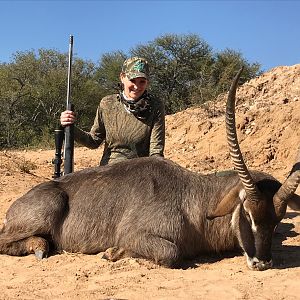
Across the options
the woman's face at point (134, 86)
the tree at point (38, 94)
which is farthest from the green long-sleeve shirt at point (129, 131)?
the tree at point (38, 94)

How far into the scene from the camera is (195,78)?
29.3 meters

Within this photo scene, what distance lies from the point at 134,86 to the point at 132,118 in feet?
1.41

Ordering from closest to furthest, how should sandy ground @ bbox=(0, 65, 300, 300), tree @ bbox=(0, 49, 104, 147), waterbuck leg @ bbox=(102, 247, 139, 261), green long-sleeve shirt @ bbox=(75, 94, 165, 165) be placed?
1. sandy ground @ bbox=(0, 65, 300, 300)
2. waterbuck leg @ bbox=(102, 247, 139, 261)
3. green long-sleeve shirt @ bbox=(75, 94, 165, 165)
4. tree @ bbox=(0, 49, 104, 147)

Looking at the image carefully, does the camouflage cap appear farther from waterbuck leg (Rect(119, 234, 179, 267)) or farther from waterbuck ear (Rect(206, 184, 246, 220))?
waterbuck leg (Rect(119, 234, 179, 267))

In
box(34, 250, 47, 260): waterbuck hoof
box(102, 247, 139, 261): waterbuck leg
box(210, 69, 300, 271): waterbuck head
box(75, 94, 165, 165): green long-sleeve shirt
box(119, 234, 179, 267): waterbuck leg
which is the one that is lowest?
box(34, 250, 47, 260): waterbuck hoof

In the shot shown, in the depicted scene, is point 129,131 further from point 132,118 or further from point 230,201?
point 230,201

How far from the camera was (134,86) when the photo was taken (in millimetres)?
6812

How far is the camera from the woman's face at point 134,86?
6.78 m

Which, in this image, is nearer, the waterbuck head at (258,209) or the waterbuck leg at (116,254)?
the waterbuck head at (258,209)

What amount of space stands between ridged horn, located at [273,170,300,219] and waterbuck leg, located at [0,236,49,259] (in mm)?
2343

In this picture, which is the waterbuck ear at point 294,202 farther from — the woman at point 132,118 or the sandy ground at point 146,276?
the woman at point 132,118

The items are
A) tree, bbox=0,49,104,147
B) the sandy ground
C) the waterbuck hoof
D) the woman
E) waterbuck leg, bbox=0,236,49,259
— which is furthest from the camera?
tree, bbox=0,49,104,147

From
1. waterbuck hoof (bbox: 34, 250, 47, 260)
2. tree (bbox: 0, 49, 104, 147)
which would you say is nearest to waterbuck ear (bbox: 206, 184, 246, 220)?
waterbuck hoof (bbox: 34, 250, 47, 260)

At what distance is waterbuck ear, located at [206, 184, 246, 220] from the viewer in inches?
206
